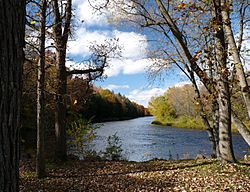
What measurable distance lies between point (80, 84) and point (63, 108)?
2.93 meters

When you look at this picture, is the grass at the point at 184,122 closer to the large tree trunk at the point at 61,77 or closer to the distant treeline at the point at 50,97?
the distant treeline at the point at 50,97

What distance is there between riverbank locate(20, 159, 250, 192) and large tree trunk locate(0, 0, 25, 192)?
193 inches

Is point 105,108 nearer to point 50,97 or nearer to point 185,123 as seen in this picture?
point 185,123

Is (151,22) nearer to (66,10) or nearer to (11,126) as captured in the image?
(66,10)

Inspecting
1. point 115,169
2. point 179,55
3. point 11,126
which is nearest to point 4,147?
point 11,126

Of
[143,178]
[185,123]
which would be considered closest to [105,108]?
[185,123]

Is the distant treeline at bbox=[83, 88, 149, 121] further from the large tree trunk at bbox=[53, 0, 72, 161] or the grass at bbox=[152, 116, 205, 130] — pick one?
the large tree trunk at bbox=[53, 0, 72, 161]

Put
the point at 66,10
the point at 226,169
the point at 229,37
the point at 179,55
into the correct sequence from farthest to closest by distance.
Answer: the point at 179,55
the point at 66,10
the point at 226,169
the point at 229,37

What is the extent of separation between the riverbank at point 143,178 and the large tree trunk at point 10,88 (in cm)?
489

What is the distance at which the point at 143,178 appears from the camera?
7078mm

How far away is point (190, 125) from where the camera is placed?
40.8 metres

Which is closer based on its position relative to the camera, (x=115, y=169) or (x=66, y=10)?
(x=115, y=169)

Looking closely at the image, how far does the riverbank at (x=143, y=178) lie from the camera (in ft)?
20.1

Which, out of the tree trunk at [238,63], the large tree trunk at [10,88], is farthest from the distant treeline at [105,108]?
the large tree trunk at [10,88]
